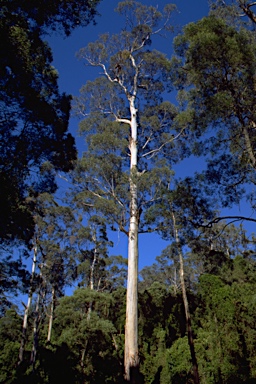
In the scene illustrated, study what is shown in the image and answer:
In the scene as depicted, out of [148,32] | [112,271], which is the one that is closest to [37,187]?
[148,32]

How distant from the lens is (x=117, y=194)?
10.1m

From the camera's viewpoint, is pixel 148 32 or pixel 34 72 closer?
pixel 34 72

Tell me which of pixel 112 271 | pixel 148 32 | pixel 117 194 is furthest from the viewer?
pixel 112 271

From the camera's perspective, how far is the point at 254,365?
13.4 m

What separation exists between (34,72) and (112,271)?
49.0 ft

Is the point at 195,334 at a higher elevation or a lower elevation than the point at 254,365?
higher

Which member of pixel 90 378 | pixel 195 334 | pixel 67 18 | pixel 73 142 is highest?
pixel 67 18

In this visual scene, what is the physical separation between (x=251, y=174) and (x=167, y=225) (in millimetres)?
3307

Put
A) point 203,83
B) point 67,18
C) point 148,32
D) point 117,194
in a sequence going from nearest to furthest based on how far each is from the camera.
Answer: point 67,18, point 203,83, point 117,194, point 148,32

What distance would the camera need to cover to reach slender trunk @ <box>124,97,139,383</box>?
20.2 ft

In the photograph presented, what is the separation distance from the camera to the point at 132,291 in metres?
7.18

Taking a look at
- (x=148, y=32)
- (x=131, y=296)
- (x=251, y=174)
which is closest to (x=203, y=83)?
(x=251, y=174)

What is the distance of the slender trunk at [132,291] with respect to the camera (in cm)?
616

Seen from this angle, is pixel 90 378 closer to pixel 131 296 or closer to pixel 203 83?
pixel 131 296
